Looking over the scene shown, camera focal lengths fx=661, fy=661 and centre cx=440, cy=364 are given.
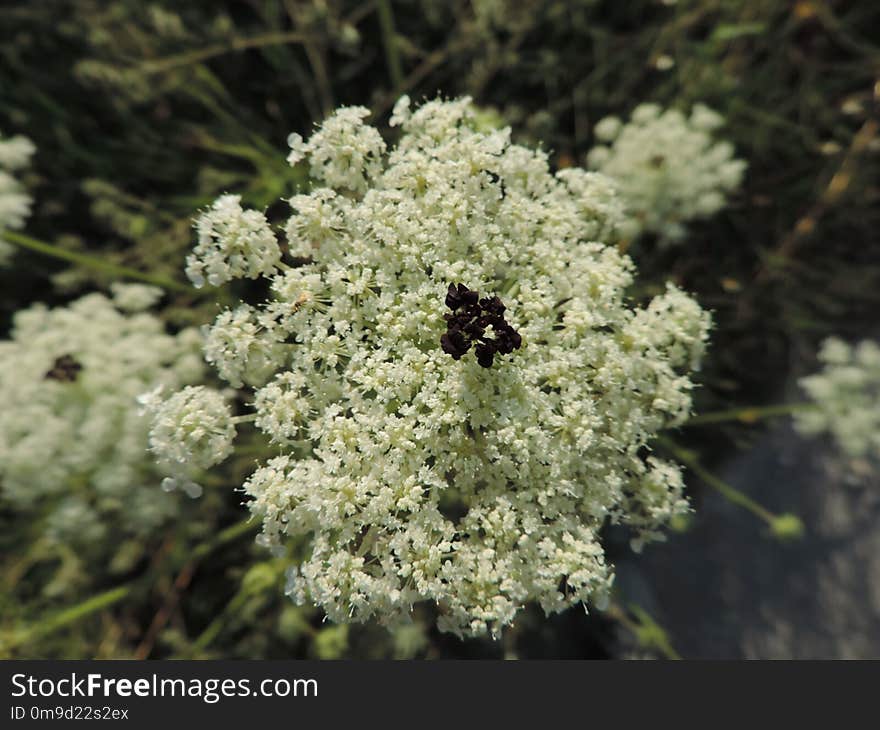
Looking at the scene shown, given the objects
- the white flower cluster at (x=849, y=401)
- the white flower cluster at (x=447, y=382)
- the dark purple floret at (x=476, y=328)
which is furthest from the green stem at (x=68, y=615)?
the white flower cluster at (x=849, y=401)

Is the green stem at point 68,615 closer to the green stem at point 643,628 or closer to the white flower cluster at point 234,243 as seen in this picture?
the white flower cluster at point 234,243

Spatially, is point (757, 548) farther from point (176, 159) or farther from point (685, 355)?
point (176, 159)

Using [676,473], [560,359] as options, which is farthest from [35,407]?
[676,473]

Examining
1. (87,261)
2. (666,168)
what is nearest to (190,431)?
(87,261)

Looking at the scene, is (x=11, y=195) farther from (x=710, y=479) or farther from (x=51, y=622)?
(x=710, y=479)

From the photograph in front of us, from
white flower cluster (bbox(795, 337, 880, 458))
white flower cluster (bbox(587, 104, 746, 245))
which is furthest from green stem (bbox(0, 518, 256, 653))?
white flower cluster (bbox(795, 337, 880, 458))

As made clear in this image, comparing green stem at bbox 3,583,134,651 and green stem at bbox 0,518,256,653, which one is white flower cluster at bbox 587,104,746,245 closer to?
green stem at bbox 0,518,256,653
